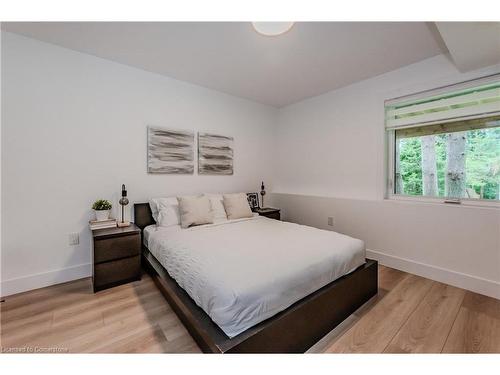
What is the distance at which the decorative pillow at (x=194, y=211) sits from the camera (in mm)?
2557

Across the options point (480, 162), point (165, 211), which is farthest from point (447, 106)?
point (165, 211)

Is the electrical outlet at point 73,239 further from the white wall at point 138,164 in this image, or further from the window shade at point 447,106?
the window shade at point 447,106

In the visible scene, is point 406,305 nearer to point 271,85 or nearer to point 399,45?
point 399,45

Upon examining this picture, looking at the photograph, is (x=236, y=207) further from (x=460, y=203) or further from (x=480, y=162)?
(x=480, y=162)

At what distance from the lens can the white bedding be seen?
1.20 meters

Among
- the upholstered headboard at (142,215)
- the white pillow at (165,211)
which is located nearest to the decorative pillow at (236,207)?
the white pillow at (165,211)

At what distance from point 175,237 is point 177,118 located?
5.74 ft

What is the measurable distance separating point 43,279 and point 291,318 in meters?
2.50

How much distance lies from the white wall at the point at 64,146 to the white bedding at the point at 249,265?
855 millimetres

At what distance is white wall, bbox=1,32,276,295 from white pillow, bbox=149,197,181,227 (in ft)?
0.78

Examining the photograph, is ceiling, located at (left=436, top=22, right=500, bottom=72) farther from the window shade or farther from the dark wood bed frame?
the dark wood bed frame

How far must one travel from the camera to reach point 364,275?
73.7 inches

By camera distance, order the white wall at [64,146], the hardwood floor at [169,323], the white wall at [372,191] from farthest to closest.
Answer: the white wall at [372,191] < the white wall at [64,146] < the hardwood floor at [169,323]
